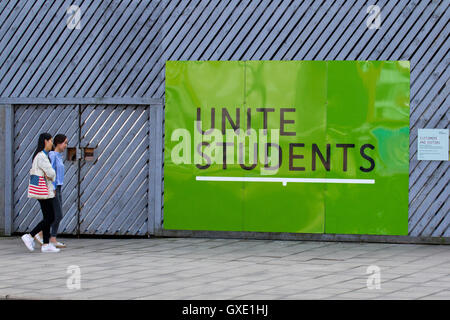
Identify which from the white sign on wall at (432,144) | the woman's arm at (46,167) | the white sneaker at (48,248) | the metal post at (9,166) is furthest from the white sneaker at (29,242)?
the white sign on wall at (432,144)

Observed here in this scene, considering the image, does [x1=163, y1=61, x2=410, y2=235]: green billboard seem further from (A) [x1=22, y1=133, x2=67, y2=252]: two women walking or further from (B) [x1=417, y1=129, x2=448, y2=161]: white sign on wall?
(A) [x1=22, y1=133, x2=67, y2=252]: two women walking

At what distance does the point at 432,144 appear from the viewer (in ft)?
44.5

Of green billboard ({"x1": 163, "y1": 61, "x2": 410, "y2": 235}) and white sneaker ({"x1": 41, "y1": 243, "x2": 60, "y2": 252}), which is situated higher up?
green billboard ({"x1": 163, "y1": 61, "x2": 410, "y2": 235})

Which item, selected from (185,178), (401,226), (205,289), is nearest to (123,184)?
(185,178)

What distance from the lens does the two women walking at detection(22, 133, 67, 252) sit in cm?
1261

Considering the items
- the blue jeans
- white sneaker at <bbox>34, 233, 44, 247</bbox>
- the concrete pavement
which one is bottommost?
the concrete pavement

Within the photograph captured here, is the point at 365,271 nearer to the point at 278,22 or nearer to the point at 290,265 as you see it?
the point at 290,265

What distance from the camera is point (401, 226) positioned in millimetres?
13633

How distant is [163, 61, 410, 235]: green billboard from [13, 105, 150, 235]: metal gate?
21.1 inches

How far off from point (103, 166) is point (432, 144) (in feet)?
17.8

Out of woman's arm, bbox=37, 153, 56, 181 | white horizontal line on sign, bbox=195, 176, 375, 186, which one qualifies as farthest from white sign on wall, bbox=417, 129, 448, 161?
woman's arm, bbox=37, 153, 56, 181

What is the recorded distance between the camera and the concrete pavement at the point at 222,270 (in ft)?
29.8

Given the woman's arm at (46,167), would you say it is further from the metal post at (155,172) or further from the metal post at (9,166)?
the metal post at (9,166)

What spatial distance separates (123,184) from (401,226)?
4.62m
